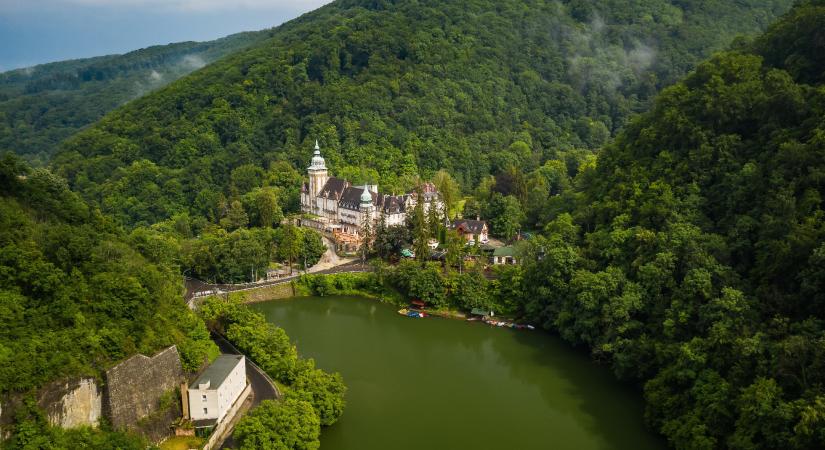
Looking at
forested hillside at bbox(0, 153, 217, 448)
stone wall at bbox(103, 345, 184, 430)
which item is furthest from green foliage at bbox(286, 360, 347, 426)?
stone wall at bbox(103, 345, 184, 430)

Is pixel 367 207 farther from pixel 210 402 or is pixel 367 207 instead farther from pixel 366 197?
pixel 210 402

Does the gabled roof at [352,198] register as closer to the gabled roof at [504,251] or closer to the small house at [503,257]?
the gabled roof at [504,251]

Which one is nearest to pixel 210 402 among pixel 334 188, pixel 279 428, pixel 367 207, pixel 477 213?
pixel 279 428

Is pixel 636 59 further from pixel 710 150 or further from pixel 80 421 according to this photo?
pixel 80 421

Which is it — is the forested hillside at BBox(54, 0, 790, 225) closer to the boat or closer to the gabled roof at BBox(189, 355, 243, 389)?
the boat

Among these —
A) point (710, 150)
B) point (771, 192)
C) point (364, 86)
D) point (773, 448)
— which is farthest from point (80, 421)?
point (364, 86)
